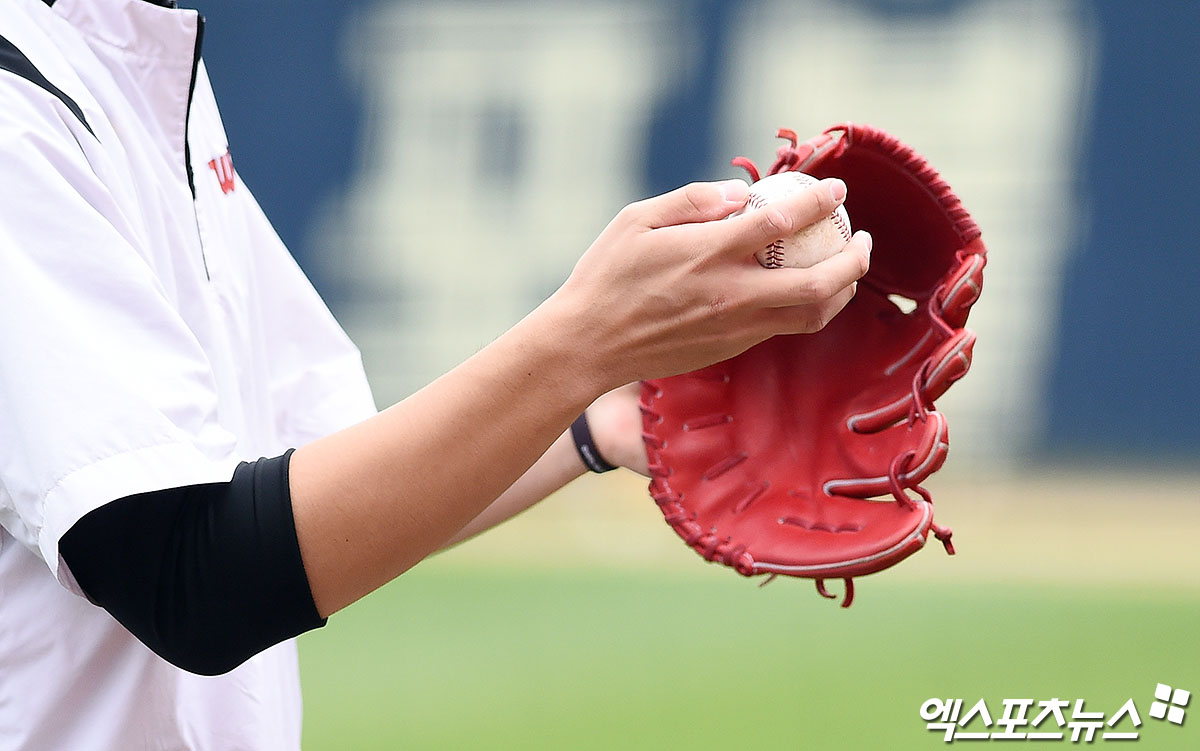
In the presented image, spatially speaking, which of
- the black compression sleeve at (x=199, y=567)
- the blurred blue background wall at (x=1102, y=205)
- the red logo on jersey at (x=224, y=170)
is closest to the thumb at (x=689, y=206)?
the black compression sleeve at (x=199, y=567)

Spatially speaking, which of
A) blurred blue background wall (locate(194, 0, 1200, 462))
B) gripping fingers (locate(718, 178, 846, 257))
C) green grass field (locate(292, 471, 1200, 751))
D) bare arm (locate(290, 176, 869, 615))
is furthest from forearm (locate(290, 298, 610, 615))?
blurred blue background wall (locate(194, 0, 1200, 462))

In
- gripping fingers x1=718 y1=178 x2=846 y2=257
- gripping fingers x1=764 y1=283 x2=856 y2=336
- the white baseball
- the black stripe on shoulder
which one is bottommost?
gripping fingers x1=764 y1=283 x2=856 y2=336

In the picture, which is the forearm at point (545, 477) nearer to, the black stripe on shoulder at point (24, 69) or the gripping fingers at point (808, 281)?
the gripping fingers at point (808, 281)

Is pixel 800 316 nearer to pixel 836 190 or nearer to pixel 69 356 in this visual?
pixel 836 190

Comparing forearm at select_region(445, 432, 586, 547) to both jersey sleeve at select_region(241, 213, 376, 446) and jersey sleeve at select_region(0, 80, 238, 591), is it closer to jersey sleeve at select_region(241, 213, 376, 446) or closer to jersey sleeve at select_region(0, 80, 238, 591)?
jersey sleeve at select_region(241, 213, 376, 446)

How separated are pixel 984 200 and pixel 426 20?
6.56ft

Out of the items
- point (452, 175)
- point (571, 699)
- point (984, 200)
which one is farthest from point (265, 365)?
point (984, 200)

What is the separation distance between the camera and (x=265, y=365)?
1059 millimetres

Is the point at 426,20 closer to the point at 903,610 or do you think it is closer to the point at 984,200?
the point at 984,200

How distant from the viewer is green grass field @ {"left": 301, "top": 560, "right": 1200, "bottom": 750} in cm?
272

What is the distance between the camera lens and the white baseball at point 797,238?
860 millimetres

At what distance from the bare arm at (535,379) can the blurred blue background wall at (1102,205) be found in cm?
340

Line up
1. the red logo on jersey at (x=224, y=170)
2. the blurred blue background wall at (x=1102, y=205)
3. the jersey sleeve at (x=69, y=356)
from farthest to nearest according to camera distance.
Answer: the blurred blue background wall at (x=1102, y=205)
the red logo on jersey at (x=224, y=170)
the jersey sleeve at (x=69, y=356)

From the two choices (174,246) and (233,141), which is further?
(233,141)
